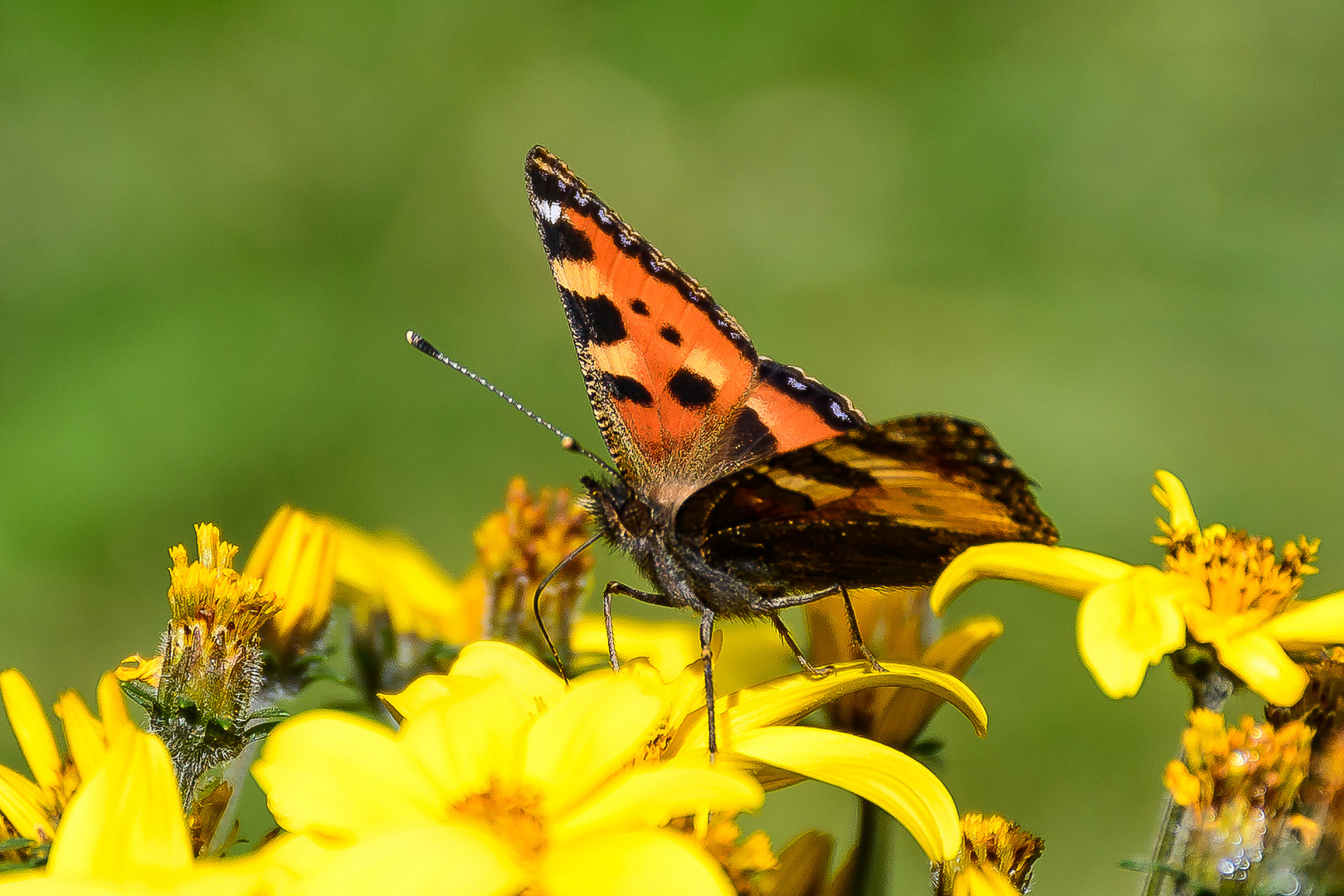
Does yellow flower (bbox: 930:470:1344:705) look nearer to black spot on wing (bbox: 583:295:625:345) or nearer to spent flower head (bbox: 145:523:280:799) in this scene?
spent flower head (bbox: 145:523:280:799)

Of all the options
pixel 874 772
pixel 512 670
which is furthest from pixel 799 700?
pixel 512 670

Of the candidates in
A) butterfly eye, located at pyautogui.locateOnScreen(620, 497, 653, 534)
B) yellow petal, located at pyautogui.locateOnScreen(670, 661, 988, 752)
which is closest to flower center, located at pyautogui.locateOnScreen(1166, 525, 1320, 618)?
yellow petal, located at pyautogui.locateOnScreen(670, 661, 988, 752)

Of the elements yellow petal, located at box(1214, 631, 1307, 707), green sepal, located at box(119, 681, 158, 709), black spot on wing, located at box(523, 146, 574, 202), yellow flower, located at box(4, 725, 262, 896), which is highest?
black spot on wing, located at box(523, 146, 574, 202)

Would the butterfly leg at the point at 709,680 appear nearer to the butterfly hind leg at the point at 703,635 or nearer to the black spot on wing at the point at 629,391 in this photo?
the butterfly hind leg at the point at 703,635

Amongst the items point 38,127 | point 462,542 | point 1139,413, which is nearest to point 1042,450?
point 1139,413

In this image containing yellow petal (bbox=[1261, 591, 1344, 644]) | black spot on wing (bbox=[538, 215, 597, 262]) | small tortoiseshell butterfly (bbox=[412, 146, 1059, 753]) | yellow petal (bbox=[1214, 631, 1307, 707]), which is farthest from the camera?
black spot on wing (bbox=[538, 215, 597, 262])

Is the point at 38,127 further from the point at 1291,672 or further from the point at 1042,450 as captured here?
the point at 1291,672

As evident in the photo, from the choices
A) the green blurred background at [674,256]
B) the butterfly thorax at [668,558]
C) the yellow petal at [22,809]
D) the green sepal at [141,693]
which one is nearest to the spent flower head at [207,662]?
the green sepal at [141,693]
